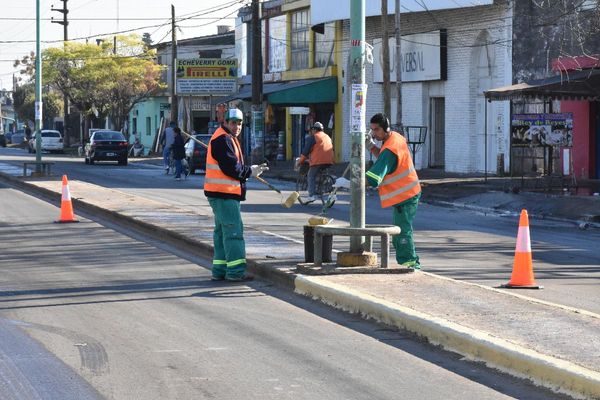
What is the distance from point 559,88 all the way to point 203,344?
59.2ft

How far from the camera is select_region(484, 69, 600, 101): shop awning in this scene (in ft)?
81.0

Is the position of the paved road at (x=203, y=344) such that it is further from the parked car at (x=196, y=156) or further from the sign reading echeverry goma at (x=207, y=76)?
the sign reading echeverry goma at (x=207, y=76)

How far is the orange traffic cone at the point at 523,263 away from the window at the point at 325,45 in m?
34.2

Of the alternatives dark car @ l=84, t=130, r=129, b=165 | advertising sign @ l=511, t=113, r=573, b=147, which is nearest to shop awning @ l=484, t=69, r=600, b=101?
advertising sign @ l=511, t=113, r=573, b=147

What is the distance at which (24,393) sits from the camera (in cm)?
712

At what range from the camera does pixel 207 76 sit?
54938mm

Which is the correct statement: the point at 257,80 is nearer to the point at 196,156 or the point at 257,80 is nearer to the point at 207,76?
the point at 196,156

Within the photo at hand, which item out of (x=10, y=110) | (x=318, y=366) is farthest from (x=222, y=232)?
(x=10, y=110)

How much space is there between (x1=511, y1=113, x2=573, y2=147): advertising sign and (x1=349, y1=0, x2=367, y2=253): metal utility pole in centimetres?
1480

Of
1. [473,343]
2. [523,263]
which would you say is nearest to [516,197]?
[523,263]

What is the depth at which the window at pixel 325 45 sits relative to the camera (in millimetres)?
45812

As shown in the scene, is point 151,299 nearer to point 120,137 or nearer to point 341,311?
point 341,311

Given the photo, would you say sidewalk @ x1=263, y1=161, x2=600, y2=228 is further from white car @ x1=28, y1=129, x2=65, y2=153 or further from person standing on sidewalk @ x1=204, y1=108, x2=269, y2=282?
white car @ x1=28, y1=129, x2=65, y2=153

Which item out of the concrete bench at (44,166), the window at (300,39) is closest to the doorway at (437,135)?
the window at (300,39)
